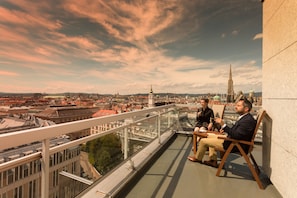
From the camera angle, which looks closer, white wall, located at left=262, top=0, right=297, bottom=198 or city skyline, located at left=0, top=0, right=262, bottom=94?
white wall, located at left=262, top=0, right=297, bottom=198

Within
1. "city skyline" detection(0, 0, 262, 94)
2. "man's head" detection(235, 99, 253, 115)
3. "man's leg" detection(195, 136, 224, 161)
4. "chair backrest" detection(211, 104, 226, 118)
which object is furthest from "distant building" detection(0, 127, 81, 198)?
"chair backrest" detection(211, 104, 226, 118)

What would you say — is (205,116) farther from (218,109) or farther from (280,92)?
(280,92)

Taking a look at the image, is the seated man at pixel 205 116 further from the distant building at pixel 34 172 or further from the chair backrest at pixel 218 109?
the distant building at pixel 34 172

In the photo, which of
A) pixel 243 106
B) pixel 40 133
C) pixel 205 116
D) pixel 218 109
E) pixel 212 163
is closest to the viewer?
pixel 40 133

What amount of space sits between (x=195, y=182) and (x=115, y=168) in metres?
1.21

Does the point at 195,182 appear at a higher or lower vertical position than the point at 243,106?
lower

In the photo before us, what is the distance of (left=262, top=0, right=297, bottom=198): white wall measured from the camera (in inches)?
75.3

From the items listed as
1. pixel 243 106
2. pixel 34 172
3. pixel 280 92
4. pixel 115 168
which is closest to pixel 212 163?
pixel 243 106

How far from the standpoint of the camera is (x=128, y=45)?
3222cm

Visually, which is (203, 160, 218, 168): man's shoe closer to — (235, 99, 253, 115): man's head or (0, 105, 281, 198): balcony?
(0, 105, 281, 198): balcony

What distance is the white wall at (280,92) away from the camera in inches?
75.3

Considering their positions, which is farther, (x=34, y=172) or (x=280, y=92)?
(x=280, y=92)

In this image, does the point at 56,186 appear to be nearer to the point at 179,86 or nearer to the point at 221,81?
the point at 179,86

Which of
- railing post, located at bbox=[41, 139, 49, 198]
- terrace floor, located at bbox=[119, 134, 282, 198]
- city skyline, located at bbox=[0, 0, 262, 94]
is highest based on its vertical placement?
city skyline, located at bbox=[0, 0, 262, 94]
